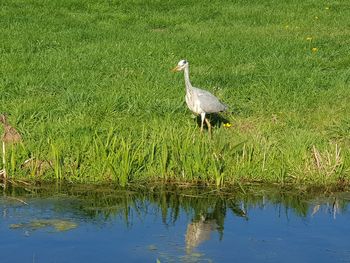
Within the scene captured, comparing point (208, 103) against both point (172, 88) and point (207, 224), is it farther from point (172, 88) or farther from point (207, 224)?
point (207, 224)

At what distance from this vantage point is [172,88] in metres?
12.4

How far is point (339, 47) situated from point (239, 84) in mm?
2865

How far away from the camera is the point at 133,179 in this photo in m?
9.90

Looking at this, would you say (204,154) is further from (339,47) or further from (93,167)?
(339,47)

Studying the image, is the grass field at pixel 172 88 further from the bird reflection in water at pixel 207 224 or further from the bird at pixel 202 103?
the bird reflection in water at pixel 207 224

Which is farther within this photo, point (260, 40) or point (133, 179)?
point (260, 40)

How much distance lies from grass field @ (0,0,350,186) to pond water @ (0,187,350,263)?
0.37m

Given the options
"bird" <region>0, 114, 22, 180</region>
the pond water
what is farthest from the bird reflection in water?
"bird" <region>0, 114, 22, 180</region>

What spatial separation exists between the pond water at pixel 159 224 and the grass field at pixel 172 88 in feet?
1.22

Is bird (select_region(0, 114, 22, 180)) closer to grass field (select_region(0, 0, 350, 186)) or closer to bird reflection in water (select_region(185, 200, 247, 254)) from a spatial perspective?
grass field (select_region(0, 0, 350, 186))

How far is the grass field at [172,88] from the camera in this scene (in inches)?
392

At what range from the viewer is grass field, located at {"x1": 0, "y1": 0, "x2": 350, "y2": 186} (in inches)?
392

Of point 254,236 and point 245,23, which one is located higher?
point 245,23

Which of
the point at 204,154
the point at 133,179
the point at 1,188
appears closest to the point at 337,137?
the point at 204,154
